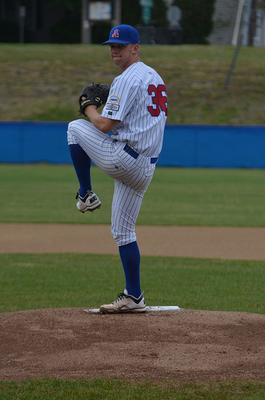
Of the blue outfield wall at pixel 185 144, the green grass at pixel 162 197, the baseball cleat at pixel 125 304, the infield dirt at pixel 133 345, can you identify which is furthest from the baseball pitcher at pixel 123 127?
the blue outfield wall at pixel 185 144

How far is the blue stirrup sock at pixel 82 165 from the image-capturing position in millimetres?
6703

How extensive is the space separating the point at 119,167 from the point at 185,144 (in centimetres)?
2109

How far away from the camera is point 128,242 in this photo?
6875 mm

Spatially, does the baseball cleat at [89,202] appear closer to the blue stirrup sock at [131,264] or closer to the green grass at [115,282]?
the blue stirrup sock at [131,264]

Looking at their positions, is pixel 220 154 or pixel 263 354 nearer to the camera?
pixel 263 354

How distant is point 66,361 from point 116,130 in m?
1.71

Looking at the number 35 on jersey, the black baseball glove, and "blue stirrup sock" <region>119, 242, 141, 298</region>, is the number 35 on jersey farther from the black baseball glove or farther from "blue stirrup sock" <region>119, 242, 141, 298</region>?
"blue stirrup sock" <region>119, 242, 141, 298</region>

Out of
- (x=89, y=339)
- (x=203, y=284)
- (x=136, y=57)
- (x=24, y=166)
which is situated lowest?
(x=24, y=166)

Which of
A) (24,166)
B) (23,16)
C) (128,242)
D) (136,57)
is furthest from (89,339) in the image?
(23,16)

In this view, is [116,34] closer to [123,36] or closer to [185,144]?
[123,36]

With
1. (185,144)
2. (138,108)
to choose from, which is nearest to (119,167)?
(138,108)

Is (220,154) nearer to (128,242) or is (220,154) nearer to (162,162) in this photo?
(162,162)

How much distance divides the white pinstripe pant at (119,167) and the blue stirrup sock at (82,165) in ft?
0.22

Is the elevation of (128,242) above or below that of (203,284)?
above
